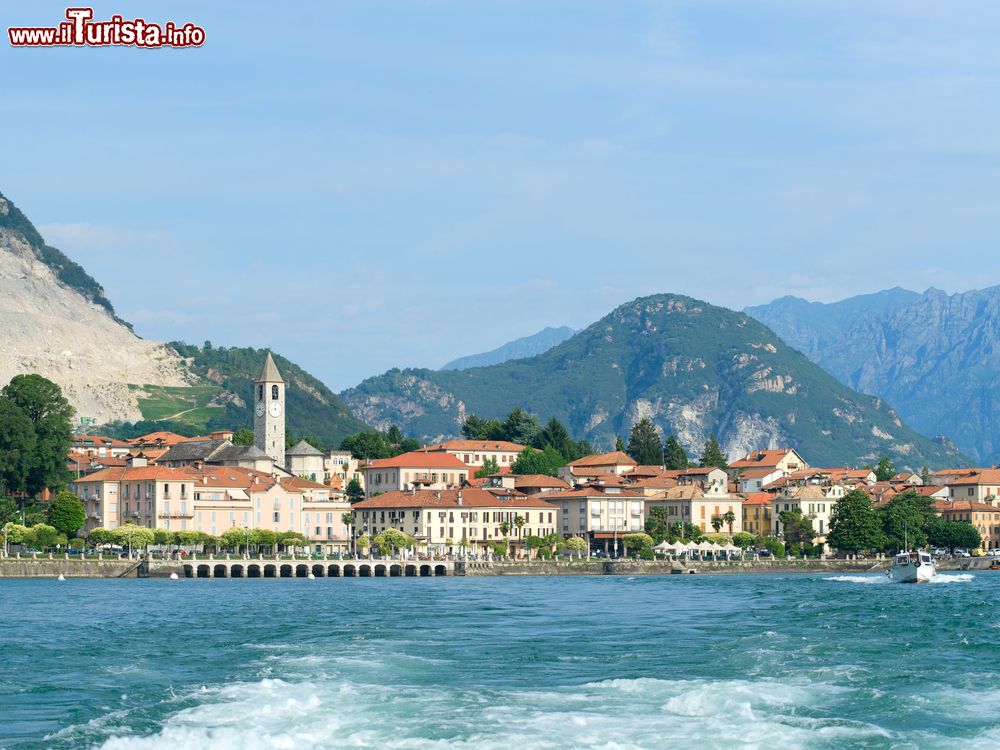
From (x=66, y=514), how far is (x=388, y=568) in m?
26.5

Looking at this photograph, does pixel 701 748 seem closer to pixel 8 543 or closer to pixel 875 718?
pixel 875 718

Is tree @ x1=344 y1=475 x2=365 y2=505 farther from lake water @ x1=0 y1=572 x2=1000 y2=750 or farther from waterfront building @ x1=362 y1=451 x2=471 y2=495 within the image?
lake water @ x1=0 y1=572 x2=1000 y2=750

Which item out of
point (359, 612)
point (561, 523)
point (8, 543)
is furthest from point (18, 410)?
point (359, 612)

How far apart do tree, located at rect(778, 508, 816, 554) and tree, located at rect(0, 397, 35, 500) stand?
241ft

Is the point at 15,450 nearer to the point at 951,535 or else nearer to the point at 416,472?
the point at 416,472

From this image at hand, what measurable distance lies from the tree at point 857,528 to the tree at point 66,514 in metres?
67.9

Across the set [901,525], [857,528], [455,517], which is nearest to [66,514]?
[455,517]

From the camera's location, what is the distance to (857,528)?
163 meters

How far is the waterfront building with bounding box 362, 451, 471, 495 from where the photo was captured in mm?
187750

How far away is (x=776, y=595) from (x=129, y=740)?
215 ft

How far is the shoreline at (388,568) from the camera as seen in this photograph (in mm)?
126750

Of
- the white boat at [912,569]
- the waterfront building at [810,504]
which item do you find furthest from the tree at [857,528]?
the white boat at [912,569]

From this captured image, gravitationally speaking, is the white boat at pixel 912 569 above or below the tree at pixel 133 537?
below

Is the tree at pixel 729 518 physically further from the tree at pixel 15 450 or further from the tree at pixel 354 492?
the tree at pixel 15 450
